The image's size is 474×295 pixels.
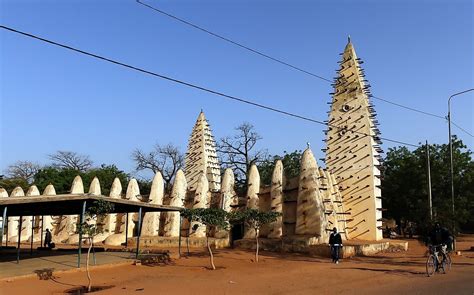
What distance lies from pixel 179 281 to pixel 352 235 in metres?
16.7

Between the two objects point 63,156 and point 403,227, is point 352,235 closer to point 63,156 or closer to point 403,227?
point 403,227

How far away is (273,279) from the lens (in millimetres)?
14914

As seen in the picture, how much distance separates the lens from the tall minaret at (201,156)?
137ft

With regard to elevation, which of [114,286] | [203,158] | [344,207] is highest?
[203,158]

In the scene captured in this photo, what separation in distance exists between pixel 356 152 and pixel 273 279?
17.0 metres

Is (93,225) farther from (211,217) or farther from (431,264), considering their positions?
(431,264)

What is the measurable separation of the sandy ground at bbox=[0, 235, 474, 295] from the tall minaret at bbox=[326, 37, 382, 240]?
800 centimetres

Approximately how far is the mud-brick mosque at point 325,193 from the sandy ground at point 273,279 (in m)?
5.47

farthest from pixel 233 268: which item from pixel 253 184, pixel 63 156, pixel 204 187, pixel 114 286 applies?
pixel 63 156

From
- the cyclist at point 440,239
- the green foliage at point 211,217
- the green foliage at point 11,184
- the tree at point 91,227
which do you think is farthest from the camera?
the green foliage at point 11,184

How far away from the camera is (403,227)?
48.3m

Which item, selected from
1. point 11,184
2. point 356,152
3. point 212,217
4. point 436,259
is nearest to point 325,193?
point 356,152

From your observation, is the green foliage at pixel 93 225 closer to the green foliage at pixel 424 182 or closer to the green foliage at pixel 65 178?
the green foliage at pixel 424 182

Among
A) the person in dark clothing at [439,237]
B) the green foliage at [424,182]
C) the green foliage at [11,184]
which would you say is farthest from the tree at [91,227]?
the green foliage at [11,184]
